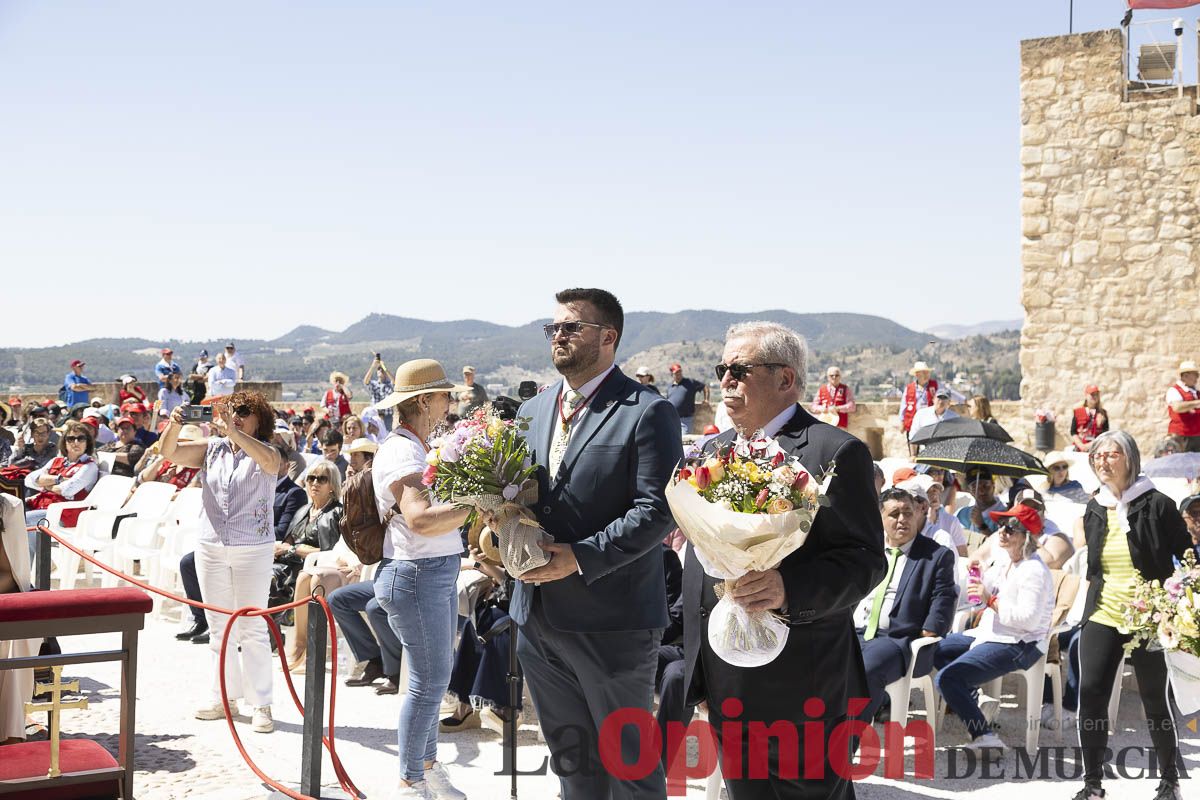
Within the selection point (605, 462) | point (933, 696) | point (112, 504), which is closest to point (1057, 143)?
point (933, 696)

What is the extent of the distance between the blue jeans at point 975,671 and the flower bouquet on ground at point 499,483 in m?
3.21

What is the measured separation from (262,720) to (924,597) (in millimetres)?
3713

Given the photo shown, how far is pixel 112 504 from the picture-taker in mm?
11062

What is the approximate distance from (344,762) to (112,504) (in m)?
6.37

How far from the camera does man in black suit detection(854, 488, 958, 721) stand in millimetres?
6031

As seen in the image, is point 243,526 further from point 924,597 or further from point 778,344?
point 778,344

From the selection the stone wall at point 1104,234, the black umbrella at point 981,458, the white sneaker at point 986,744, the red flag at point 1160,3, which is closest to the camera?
the white sneaker at point 986,744

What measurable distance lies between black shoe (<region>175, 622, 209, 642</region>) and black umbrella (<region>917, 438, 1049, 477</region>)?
6.46m

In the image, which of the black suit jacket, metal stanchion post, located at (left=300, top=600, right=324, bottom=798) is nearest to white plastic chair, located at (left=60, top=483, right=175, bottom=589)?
metal stanchion post, located at (left=300, top=600, right=324, bottom=798)

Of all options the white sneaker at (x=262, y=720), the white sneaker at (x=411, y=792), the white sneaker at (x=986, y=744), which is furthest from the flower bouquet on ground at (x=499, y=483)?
the white sneaker at (x=986, y=744)

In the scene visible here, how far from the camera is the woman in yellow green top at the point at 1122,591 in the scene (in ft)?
16.2

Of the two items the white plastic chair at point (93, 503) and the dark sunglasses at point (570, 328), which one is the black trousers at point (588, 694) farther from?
the white plastic chair at point (93, 503)

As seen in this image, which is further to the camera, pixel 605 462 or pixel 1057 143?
pixel 1057 143

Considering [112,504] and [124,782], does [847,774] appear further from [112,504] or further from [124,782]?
[112,504]
